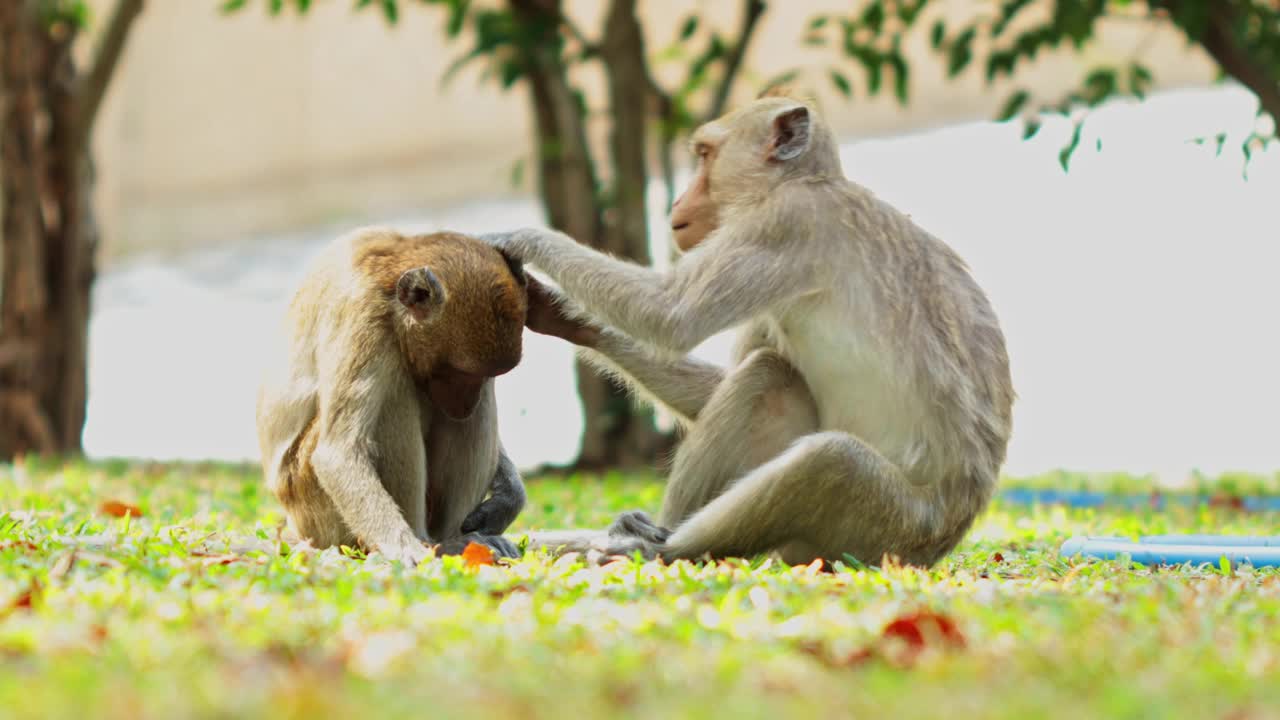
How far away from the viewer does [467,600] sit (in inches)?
135

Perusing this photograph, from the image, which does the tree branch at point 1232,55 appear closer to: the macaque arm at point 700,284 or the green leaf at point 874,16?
the green leaf at point 874,16

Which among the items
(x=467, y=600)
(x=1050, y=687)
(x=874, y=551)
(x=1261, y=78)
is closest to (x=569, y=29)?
(x=1261, y=78)

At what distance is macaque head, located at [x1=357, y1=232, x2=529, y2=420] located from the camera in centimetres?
443

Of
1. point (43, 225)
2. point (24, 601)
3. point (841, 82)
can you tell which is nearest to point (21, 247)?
point (43, 225)

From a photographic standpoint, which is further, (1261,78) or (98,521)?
(1261,78)

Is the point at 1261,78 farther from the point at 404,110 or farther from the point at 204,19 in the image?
the point at 204,19

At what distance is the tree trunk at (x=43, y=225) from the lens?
1084cm

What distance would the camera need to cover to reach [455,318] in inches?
Result: 174

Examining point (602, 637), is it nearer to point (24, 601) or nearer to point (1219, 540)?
point (24, 601)

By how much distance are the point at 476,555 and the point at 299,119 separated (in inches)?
535

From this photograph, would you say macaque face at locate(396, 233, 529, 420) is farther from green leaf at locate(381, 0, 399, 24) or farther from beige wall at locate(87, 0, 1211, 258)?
beige wall at locate(87, 0, 1211, 258)

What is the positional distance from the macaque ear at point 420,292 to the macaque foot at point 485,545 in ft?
2.50

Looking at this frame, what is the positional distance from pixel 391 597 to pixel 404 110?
13792 millimetres

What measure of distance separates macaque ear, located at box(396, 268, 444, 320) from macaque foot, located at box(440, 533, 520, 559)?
763mm
